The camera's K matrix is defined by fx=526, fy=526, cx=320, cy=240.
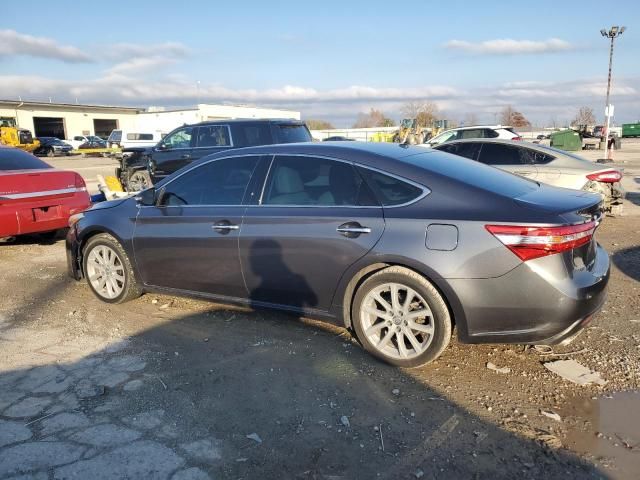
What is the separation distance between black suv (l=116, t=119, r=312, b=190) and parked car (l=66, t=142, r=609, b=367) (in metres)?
5.95

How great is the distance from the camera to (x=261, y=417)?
127 inches

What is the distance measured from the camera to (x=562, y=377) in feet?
12.0

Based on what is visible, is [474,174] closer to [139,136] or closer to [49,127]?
[139,136]

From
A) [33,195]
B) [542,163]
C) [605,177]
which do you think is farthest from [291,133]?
[605,177]

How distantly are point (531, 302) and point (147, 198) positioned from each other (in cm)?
354

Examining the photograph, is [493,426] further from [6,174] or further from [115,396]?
[6,174]

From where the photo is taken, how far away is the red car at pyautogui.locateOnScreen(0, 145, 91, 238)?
23.0ft

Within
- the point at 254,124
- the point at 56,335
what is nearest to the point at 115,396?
the point at 56,335

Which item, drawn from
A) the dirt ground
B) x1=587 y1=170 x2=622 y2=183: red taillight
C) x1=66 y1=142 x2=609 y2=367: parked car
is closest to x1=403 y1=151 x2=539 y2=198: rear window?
x1=66 y1=142 x2=609 y2=367: parked car

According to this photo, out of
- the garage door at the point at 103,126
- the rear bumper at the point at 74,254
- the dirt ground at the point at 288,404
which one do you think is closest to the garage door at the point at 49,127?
the garage door at the point at 103,126

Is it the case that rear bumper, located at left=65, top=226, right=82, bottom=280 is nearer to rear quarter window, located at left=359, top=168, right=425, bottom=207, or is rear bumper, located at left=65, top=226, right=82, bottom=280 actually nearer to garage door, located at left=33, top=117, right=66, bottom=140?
rear quarter window, located at left=359, top=168, right=425, bottom=207

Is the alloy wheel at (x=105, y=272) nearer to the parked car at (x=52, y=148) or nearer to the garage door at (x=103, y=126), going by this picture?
the parked car at (x=52, y=148)

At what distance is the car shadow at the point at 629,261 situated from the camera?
6081 millimetres

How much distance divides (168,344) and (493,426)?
259 cm
